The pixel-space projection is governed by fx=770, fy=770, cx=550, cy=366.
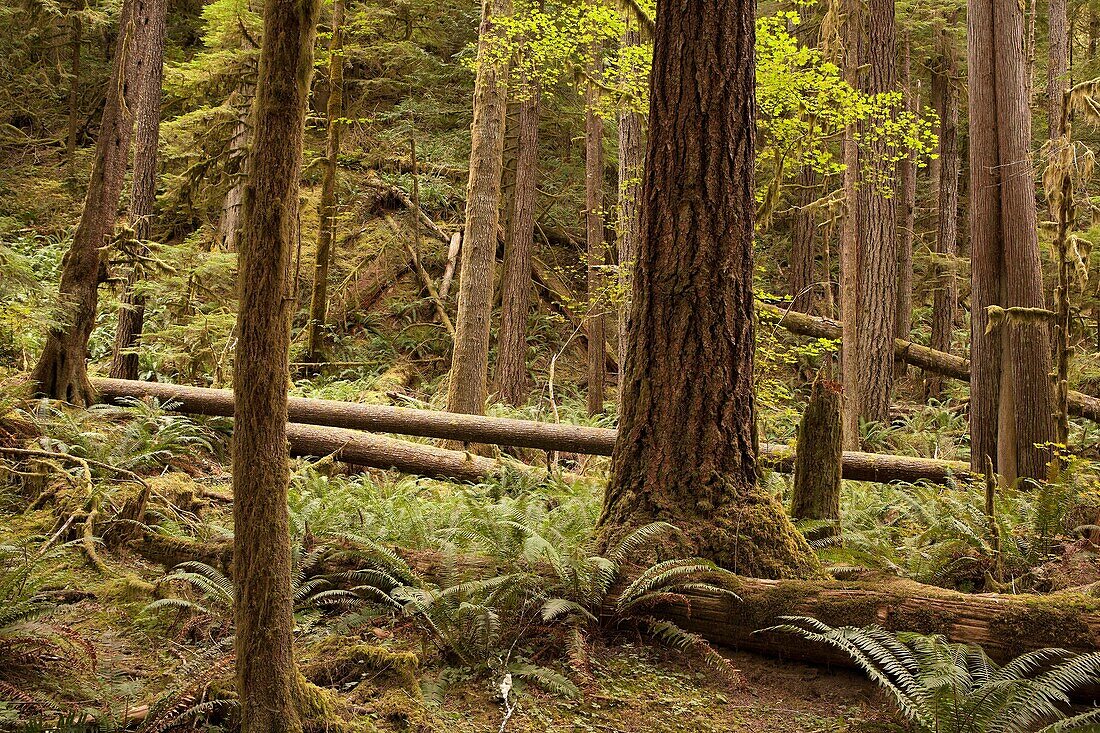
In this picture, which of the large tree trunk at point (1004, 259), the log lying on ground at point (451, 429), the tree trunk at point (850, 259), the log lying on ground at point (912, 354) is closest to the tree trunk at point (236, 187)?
the log lying on ground at point (451, 429)

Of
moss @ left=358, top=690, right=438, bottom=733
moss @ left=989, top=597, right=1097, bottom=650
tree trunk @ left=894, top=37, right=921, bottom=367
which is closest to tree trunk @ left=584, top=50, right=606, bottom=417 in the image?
tree trunk @ left=894, top=37, right=921, bottom=367

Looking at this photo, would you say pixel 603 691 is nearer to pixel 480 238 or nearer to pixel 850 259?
pixel 480 238

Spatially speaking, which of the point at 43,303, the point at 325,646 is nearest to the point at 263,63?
the point at 325,646

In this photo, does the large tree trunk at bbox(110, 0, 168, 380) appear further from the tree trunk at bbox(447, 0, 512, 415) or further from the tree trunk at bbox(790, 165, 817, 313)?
the tree trunk at bbox(790, 165, 817, 313)

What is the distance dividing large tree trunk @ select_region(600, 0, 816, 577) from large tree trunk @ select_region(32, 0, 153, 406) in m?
6.19

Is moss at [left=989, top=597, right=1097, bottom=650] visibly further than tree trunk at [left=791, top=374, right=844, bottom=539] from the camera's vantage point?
No

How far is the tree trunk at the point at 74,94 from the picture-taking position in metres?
21.4

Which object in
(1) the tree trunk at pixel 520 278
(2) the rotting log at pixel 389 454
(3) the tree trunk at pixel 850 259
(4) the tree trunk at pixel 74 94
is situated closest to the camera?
(2) the rotting log at pixel 389 454

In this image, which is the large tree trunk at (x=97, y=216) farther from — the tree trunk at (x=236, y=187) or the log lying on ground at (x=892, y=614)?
the tree trunk at (x=236, y=187)

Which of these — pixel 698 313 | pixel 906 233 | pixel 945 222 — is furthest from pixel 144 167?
pixel 945 222

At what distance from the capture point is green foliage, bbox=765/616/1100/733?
10.8 feet

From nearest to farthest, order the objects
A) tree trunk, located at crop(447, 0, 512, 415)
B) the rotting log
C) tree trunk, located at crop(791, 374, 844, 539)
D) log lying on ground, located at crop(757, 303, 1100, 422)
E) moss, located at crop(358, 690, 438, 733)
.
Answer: moss, located at crop(358, 690, 438, 733)
tree trunk, located at crop(791, 374, 844, 539)
the rotting log
tree trunk, located at crop(447, 0, 512, 415)
log lying on ground, located at crop(757, 303, 1100, 422)

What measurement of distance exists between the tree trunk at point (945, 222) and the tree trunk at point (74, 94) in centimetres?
2312

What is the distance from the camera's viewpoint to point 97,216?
27.6 feet
